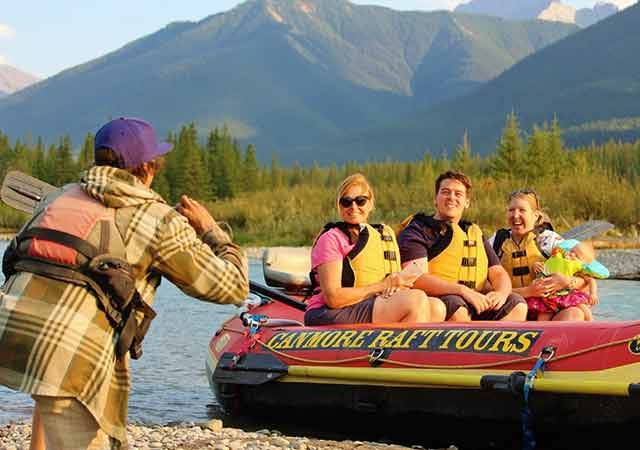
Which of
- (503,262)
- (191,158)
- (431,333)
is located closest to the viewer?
(431,333)

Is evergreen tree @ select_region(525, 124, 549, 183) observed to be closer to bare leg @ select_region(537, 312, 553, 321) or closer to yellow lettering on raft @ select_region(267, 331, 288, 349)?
bare leg @ select_region(537, 312, 553, 321)

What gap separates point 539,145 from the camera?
4225cm

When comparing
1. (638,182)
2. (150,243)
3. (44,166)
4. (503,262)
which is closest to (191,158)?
(44,166)

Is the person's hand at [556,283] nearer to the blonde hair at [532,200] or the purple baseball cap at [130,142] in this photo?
the blonde hair at [532,200]

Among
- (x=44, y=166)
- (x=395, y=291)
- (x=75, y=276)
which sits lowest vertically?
(x=44, y=166)

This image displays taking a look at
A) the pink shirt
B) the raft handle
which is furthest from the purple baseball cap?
the pink shirt

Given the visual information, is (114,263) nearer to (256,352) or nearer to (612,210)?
(256,352)

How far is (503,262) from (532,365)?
180cm

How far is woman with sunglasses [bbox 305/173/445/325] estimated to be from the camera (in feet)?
21.6

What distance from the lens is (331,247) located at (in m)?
6.60

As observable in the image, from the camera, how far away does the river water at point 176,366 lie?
8.12 meters

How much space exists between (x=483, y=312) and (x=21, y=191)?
10.3 ft

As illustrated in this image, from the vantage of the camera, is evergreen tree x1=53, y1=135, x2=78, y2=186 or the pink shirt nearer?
the pink shirt

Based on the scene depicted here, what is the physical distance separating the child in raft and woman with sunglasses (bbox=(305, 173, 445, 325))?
0.86 meters
